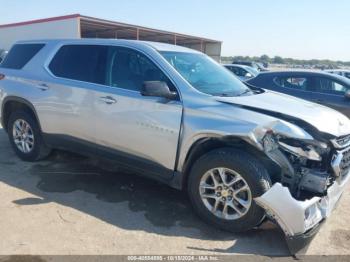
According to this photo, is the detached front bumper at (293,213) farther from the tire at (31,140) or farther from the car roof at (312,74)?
the car roof at (312,74)

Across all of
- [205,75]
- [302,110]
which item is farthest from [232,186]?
[205,75]

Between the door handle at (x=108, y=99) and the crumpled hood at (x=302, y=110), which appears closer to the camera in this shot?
the crumpled hood at (x=302, y=110)

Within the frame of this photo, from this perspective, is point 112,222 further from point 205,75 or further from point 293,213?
point 205,75

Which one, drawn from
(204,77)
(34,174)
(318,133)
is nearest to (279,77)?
(204,77)

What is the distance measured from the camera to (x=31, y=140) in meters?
5.35

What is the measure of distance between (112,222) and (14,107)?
118 inches

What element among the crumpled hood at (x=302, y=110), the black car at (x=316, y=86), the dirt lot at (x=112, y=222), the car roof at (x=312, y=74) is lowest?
the dirt lot at (x=112, y=222)

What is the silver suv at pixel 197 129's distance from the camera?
328 cm

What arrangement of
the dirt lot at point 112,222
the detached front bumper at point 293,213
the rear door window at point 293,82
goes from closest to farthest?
the detached front bumper at point 293,213 < the dirt lot at point 112,222 < the rear door window at point 293,82

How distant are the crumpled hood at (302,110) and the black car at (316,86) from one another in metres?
3.90

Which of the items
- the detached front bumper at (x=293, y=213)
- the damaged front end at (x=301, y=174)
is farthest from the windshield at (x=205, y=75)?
the detached front bumper at (x=293, y=213)

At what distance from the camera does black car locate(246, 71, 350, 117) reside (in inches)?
298

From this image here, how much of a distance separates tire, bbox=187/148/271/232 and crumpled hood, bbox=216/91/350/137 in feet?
1.82

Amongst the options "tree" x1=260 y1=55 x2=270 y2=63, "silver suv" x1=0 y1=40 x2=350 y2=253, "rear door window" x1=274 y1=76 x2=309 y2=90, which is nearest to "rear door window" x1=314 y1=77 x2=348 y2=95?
"rear door window" x1=274 y1=76 x2=309 y2=90
